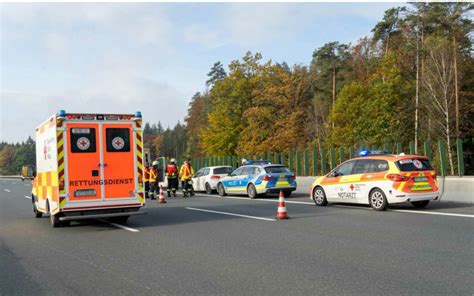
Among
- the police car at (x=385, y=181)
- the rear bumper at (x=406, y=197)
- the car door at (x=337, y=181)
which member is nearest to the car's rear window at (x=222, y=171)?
the car door at (x=337, y=181)

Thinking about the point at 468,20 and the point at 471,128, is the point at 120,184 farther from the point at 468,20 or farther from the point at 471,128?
the point at 468,20

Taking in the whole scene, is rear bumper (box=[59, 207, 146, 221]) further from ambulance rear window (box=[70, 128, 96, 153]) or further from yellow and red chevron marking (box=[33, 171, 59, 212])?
ambulance rear window (box=[70, 128, 96, 153])

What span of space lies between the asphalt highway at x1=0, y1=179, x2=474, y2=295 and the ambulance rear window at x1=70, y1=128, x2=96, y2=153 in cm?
201

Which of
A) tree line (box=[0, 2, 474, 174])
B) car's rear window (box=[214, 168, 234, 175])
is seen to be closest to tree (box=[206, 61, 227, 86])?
tree line (box=[0, 2, 474, 174])

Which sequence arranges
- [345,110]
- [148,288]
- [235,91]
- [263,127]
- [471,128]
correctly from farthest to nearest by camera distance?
1. [235,91]
2. [263,127]
3. [345,110]
4. [471,128]
5. [148,288]

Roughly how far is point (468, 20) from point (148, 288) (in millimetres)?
40838

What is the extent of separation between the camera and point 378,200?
13.8 metres

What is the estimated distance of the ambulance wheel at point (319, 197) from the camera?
15974mm

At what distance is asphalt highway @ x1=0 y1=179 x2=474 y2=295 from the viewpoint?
6043 millimetres

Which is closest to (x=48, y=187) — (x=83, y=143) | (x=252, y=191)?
(x=83, y=143)

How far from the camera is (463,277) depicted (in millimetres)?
6109

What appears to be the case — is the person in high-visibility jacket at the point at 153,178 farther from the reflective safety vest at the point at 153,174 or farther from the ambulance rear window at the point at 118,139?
the ambulance rear window at the point at 118,139

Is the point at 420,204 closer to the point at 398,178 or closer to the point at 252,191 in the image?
the point at 398,178

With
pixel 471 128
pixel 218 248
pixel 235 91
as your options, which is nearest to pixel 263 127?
pixel 235 91
